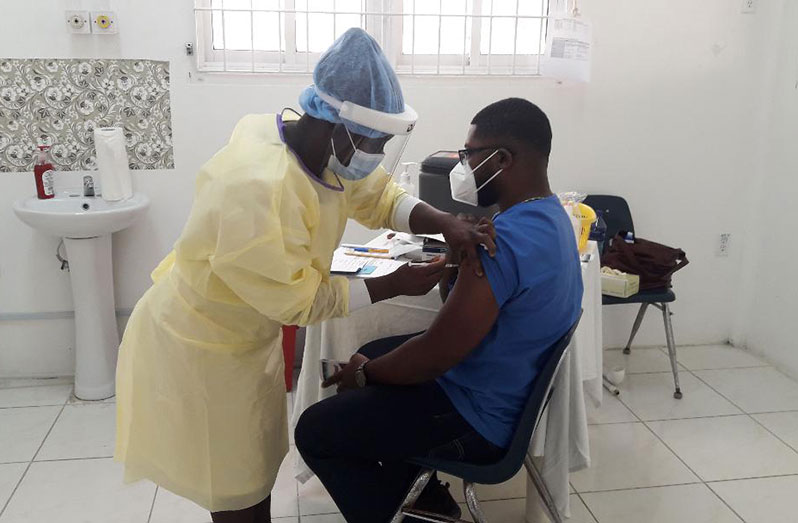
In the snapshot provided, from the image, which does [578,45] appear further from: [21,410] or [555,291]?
[21,410]

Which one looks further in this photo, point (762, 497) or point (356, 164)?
point (762, 497)

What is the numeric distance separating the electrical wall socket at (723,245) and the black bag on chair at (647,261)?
613 millimetres

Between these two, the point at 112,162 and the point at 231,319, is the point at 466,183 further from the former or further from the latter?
the point at 112,162

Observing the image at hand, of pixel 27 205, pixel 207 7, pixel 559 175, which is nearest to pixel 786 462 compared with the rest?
pixel 559 175

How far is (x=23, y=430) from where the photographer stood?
97.0 inches

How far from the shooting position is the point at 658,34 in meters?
2.97

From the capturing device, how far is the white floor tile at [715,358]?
315 centimetres

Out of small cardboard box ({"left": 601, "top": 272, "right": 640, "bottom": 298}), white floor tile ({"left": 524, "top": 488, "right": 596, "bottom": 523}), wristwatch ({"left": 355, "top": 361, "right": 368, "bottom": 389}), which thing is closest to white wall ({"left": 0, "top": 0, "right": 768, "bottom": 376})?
small cardboard box ({"left": 601, "top": 272, "right": 640, "bottom": 298})

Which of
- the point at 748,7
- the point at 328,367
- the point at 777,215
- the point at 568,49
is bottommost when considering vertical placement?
the point at 328,367

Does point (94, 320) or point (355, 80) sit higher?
point (355, 80)

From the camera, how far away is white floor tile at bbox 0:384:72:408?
268 centimetres

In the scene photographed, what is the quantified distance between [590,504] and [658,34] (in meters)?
2.05

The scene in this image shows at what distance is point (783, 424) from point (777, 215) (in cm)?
103

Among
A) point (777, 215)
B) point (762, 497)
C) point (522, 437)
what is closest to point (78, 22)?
point (522, 437)
